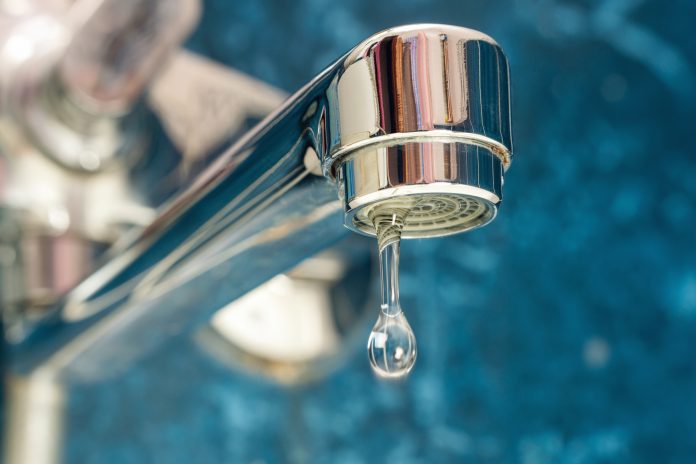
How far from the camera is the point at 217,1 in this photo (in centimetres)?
77

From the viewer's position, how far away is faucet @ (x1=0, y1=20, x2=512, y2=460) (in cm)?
26

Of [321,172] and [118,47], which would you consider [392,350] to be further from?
[118,47]

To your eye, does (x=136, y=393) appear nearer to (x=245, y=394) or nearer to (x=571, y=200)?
(x=245, y=394)

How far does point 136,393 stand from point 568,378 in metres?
0.31

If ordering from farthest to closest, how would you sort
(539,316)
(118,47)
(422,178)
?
(539,316) → (118,47) → (422,178)

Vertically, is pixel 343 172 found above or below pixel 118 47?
below

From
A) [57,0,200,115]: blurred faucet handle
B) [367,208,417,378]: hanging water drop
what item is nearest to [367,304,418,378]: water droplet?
[367,208,417,378]: hanging water drop

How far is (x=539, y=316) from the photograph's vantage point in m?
0.62

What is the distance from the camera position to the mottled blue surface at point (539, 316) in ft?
1.92

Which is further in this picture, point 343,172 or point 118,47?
point 118,47

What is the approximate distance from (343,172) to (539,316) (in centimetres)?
37

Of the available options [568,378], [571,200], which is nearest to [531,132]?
[571,200]

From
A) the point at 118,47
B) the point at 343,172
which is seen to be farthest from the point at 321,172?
the point at 118,47

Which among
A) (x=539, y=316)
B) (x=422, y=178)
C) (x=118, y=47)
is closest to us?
(x=422, y=178)
